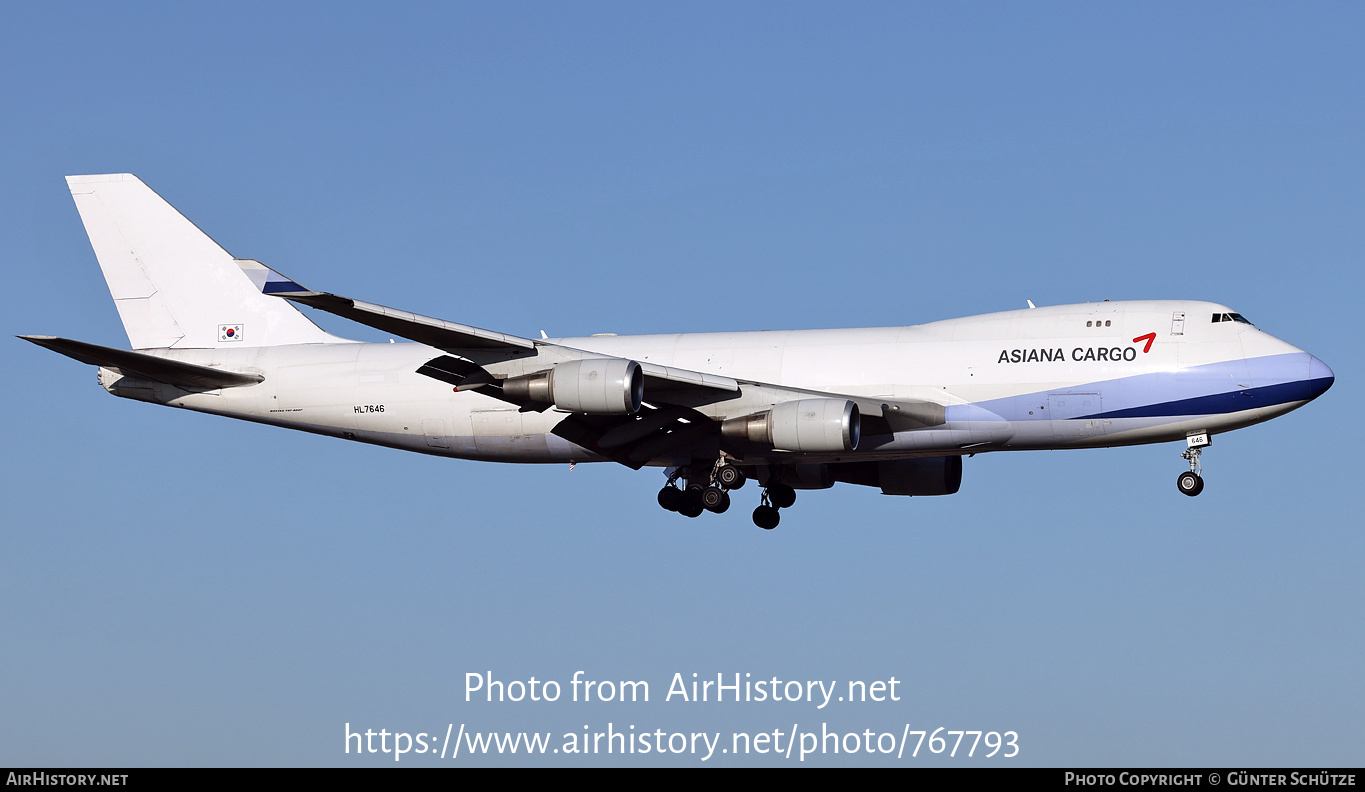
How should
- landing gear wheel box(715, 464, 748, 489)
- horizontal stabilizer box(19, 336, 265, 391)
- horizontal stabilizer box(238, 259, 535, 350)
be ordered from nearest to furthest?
horizontal stabilizer box(238, 259, 535, 350)
horizontal stabilizer box(19, 336, 265, 391)
landing gear wheel box(715, 464, 748, 489)

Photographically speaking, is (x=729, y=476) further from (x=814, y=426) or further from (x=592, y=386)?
(x=592, y=386)

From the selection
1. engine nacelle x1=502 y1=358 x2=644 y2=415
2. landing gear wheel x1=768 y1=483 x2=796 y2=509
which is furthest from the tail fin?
landing gear wheel x1=768 y1=483 x2=796 y2=509

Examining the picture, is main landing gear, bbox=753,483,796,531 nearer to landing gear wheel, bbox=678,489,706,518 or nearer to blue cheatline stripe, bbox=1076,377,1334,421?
landing gear wheel, bbox=678,489,706,518

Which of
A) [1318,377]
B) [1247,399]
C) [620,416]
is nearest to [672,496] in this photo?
[620,416]

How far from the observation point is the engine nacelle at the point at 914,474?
138ft

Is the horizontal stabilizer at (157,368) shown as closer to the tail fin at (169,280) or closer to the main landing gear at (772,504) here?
the tail fin at (169,280)

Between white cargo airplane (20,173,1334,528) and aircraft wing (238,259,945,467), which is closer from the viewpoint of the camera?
aircraft wing (238,259,945,467)

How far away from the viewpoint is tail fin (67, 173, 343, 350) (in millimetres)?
43125

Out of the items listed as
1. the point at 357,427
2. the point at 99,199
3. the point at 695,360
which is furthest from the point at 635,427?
the point at 99,199

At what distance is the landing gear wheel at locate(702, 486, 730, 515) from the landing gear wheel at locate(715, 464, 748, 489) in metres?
0.24

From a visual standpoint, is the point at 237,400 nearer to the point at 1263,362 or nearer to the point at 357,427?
the point at 357,427

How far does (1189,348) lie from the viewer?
35.8 m

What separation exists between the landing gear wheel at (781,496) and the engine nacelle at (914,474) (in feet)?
6.26

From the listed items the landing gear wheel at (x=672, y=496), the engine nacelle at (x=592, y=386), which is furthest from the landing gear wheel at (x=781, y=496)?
the engine nacelle at (x=592, y=386)
